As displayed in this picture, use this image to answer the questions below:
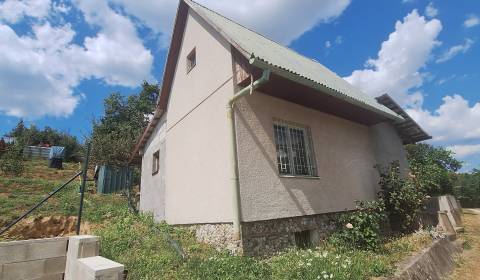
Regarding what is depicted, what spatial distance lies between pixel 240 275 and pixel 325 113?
5736 millimetres

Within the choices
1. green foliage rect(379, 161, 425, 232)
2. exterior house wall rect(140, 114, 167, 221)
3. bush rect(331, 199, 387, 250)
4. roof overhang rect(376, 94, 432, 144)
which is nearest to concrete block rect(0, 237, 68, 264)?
exterior house wall rect(140, 114, 167, 221)

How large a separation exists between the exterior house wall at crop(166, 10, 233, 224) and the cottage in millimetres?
30

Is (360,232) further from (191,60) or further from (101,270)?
(191,60)

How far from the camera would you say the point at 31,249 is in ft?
17.5

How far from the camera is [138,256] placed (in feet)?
20.9

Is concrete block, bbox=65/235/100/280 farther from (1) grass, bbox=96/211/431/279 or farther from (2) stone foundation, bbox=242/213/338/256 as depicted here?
(2) stone foundation, bbox=242/213/338/256

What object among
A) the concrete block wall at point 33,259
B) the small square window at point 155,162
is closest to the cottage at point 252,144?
the small square window at point 155,162

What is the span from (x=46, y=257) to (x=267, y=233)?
431 centimetres

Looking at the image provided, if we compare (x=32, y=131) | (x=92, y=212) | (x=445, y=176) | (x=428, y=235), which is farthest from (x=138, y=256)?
(x=32, y=131)

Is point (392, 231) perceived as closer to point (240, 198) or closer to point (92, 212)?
point (240, 198)

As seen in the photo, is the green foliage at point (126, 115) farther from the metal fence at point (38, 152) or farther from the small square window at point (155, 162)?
the small square window at point (155, 162)

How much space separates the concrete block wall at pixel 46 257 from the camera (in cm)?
509

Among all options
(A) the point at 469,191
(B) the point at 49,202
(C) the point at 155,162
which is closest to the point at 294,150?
(C) the point at 155,162

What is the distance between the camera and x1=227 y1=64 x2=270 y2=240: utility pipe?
5984 mm
